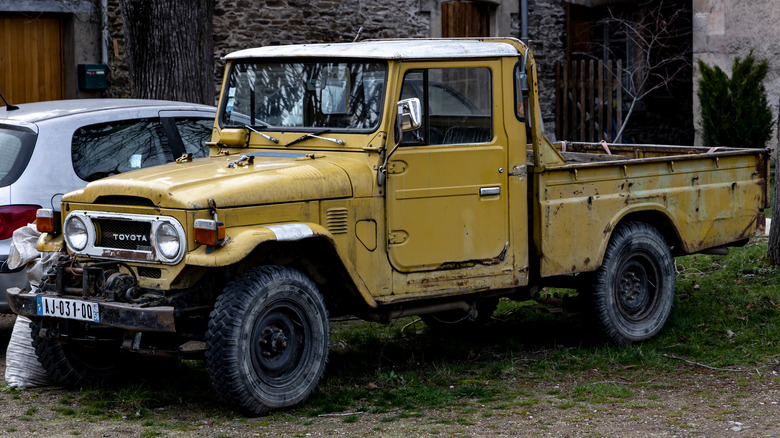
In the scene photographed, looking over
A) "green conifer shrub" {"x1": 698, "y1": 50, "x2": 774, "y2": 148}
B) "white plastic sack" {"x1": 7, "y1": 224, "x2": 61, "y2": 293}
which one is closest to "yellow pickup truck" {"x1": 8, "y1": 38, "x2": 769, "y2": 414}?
"white plastic sack" {"x1": 7, "y1": 224, "x2": 61, "y2": 293}

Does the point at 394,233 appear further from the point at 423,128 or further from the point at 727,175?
A: the point at 727,175

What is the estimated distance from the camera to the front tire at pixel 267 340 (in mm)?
5344

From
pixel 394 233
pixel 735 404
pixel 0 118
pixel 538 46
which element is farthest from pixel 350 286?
pixel 538 46

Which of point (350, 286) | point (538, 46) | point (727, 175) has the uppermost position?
point (538, 46)

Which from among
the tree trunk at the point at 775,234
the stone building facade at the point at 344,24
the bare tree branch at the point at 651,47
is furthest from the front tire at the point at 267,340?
the bare tree branch at the point at 651,47

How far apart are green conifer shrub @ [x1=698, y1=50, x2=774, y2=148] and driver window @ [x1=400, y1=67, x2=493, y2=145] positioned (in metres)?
10.7

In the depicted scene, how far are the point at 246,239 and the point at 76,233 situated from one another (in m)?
1.11

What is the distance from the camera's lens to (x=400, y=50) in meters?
6.14

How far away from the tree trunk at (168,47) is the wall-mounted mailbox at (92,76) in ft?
13.7

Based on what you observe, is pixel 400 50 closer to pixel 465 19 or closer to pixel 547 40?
pixel 465 19

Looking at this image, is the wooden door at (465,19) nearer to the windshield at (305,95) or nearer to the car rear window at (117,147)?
the car rear window at (117,147)

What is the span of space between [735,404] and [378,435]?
6.80 feet

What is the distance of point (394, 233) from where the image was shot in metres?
6.09

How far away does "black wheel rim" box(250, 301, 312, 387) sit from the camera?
5527 millimetres
